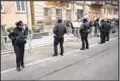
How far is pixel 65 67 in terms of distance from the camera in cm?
825

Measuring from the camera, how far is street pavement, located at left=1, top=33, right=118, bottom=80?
709 centimetres

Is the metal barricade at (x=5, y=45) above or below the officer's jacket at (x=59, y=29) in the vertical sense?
below

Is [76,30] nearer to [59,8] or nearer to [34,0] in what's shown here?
[34,0]

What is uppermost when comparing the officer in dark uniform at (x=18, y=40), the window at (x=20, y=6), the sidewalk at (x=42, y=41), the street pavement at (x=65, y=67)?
the window at (x=20, y=6)

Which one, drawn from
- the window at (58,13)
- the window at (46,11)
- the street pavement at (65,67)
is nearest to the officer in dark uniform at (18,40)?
the street pavement at (65,67)

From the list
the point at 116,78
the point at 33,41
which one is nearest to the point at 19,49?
the point at 116,78

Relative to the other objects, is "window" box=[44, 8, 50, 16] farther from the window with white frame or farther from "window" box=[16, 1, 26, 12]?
"window" box=[16, 1, 26, 12]

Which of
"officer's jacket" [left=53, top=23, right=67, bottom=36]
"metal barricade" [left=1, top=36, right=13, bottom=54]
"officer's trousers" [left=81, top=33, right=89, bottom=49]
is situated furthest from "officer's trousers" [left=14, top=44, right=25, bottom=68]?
"officer's trousers" [left=81, top=33, right=89, bottom=49]

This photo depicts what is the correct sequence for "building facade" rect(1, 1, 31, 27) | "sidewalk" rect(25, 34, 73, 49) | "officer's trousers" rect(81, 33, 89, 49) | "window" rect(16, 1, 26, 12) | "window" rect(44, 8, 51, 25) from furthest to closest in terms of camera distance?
"window" rect(44, 8, 51, 25) → "window" rect(16, 1, 26, 12) → "building facade" rect(1, 1, 31, 27) → "sidewalk" rect(25, 34, 73, 49) → "officer's trousers" rect(81, 33, 89, 49)

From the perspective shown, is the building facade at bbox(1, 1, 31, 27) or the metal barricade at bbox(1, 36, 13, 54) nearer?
the metal barricade at bbox(1, 36, 13, 54)

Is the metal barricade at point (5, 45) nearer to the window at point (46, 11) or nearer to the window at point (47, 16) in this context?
the window at point (47, 16)

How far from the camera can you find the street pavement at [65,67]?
7.09 metres

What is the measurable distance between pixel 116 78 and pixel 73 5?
23852 mm

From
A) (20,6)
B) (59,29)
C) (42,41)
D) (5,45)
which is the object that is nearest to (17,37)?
(59,29)
